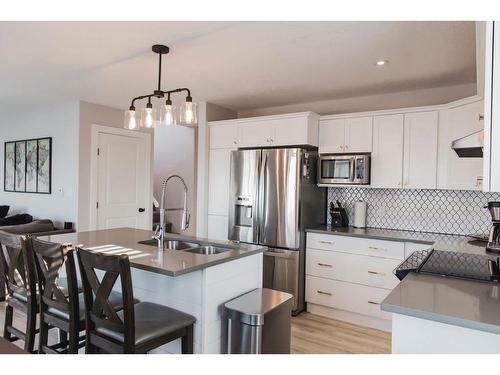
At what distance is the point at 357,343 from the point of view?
2971mm

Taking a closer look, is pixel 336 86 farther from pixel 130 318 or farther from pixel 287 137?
pixel 130 318

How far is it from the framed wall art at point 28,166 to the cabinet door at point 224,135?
92.4 inches

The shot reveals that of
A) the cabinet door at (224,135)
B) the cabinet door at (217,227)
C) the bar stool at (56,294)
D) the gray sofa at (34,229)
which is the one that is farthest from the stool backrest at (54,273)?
the cabinet door at (224,135)

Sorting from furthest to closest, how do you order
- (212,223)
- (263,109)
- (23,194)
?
1. (23,194)
2. (263,109)
3. (212,223)

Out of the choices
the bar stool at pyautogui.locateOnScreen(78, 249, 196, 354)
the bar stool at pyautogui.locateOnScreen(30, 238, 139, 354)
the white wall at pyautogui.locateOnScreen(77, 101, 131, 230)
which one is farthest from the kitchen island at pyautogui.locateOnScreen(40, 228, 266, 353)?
the white wall at pyautogui.locateOnScreen(77, 101, 131, 230)

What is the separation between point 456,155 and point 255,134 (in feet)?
6.55

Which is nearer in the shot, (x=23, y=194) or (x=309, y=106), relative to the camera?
(x=309, y=106)

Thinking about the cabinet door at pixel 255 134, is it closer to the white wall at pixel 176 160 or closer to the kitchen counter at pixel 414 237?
the kitchen counter at pixel 414 237

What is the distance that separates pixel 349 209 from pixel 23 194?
4.73 m

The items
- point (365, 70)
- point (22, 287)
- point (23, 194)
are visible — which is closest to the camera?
point (22, 287)

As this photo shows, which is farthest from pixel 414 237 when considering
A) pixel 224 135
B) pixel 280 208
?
pixel 224 135

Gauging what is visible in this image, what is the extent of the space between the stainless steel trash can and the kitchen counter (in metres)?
1.29

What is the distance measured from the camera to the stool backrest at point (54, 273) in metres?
1.86
